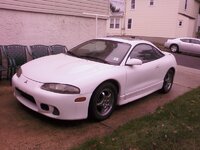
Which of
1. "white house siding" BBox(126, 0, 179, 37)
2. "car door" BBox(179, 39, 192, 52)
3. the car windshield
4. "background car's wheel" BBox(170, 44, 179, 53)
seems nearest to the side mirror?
the car windshield

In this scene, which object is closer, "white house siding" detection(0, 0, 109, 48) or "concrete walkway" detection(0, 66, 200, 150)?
"concrete walkway" detection(0, 66, 200, 150)

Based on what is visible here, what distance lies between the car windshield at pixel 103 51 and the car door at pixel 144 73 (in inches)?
9.2

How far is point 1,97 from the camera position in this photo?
17.9 feet

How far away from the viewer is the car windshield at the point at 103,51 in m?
5.17

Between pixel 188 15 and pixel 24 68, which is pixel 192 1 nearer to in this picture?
pixel 188 15

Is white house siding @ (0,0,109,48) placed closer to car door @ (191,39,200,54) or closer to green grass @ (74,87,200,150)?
green grass @ (74,87,200,150)

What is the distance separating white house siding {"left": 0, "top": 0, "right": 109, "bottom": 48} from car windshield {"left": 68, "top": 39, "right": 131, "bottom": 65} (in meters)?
2.49

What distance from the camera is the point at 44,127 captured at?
13.9 feet

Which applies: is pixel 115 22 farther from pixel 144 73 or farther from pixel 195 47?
pixel 144 73

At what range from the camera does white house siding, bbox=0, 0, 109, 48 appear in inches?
285

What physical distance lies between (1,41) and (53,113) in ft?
12.7

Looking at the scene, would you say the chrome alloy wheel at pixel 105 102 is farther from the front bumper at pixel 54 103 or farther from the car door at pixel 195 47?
the car door at pixel 195 47

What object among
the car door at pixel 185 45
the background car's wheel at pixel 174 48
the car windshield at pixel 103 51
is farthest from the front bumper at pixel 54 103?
the background car's wheel at pixel 174 48

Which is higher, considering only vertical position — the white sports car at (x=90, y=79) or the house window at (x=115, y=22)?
the white sports car at (x=90, y=79)
